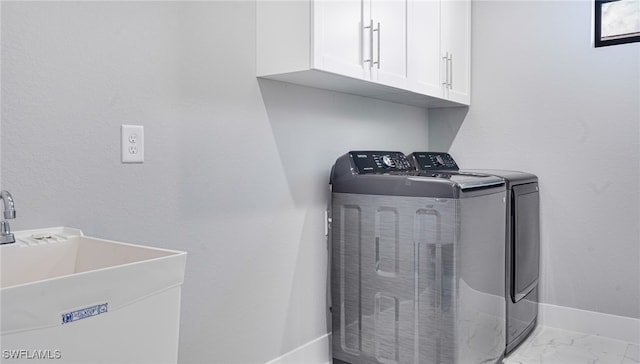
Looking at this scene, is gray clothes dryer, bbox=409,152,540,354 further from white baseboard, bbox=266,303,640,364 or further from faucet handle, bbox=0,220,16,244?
faucet handle, bbox=0,220,16,244

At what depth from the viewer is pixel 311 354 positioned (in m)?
2.18

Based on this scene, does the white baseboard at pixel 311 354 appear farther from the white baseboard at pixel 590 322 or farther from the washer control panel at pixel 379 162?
the white baseboard at pixel 590 322

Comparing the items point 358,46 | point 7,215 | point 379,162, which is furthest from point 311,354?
point 7,215

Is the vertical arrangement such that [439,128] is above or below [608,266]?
above

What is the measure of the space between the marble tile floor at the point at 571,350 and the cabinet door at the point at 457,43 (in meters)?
1.41

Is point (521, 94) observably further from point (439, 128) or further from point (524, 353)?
point (524, 353)

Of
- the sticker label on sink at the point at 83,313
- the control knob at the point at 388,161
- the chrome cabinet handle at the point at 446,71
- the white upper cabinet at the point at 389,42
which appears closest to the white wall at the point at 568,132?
the chrome cabinet handle at the point at 446,71

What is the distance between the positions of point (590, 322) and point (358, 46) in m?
2.04

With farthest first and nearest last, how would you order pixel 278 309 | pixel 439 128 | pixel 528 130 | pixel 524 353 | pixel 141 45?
1. pixel 439 128
2. pixel 528 130
3. pixel 524 353
4. pixel 278 309
5. pixel 141 45

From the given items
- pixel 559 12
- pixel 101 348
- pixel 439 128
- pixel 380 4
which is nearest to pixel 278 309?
pixel 101 348

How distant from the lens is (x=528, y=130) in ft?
9.30

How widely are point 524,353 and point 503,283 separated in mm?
487

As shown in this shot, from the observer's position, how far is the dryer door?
2.34 metres

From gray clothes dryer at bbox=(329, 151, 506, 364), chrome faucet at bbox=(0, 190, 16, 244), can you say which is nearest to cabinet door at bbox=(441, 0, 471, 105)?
gray clothes dryer at bbox=(329, 151, 506, 364)
